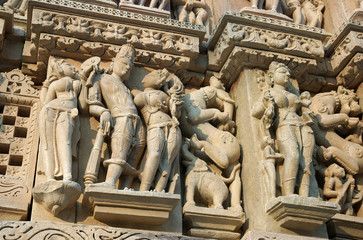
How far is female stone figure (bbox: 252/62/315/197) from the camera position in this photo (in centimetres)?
475

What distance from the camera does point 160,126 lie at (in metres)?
4.75

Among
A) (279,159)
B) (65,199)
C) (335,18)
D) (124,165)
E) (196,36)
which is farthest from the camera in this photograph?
(335,18)

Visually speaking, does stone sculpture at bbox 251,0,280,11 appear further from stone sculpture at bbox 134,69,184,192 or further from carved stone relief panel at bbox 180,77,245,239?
stone sculpture at bbox 134,69,184,192

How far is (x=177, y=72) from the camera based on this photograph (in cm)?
549

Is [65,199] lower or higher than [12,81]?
lower

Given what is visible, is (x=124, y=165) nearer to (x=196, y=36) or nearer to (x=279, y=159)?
(x=279, y=159)

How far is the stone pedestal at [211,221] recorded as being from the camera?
447 cm

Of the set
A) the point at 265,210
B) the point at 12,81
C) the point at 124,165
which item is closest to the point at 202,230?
the point at 265,210

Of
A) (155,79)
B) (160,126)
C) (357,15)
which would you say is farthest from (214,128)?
(357,15)

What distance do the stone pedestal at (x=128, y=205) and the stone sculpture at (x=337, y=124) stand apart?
196 cm

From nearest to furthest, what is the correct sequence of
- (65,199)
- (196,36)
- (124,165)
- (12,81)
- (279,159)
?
(65,199) < (124,165) < (279,159) < (12,81) < (196,36)

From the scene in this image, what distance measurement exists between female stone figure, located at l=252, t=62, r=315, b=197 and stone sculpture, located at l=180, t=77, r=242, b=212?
13.7 inches

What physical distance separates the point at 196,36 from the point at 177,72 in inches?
17.6

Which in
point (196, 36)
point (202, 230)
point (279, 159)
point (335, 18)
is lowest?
point (202, 230)
